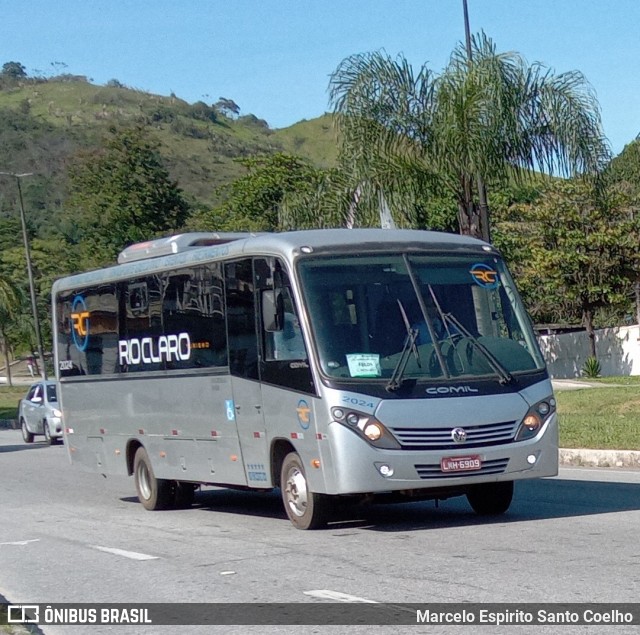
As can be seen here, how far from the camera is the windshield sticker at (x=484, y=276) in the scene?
1229 centimetres

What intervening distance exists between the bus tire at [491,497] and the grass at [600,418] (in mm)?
6091

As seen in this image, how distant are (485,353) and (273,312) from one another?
2.04 metres

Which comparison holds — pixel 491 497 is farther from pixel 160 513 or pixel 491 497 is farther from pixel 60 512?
pixel 60 512

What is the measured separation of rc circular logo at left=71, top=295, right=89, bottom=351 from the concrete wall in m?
32.2

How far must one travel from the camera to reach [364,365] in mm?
11289

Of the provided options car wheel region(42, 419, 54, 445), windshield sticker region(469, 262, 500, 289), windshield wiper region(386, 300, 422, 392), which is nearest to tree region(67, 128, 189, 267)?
car wheel region(42, 419, 54, 445)

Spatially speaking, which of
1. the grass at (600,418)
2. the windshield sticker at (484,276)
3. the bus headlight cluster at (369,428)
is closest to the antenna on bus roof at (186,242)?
the windshield sticker at (484,276)

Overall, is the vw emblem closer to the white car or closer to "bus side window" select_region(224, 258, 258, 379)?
"bus side window" select_region(224, 258, 258, 379)

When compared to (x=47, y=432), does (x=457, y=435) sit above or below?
above

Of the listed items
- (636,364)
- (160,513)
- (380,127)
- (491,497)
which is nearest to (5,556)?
(160,513)

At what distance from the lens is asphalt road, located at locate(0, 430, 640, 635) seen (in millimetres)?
8344

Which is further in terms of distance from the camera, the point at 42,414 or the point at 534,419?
the point at 42,414

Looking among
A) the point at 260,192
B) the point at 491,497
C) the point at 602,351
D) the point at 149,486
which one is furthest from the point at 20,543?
the point at 260,192

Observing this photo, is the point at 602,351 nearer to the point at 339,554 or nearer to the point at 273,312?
the point at 273,312
